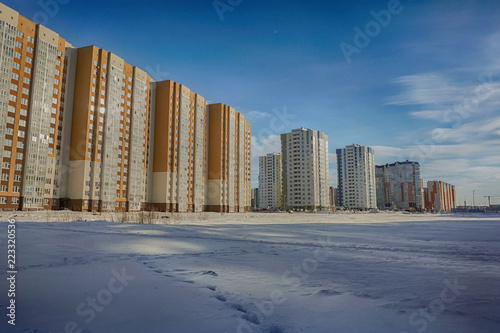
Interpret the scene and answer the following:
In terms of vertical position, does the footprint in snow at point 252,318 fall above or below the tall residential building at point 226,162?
below

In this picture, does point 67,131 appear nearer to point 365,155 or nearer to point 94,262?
point 94,262

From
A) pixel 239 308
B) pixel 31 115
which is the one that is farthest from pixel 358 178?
pixel 239 308

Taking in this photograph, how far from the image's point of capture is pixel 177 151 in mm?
84438

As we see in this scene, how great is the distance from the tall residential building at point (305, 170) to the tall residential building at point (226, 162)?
164 ft

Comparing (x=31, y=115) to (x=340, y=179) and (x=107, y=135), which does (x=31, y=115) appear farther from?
(x=340, y=179)

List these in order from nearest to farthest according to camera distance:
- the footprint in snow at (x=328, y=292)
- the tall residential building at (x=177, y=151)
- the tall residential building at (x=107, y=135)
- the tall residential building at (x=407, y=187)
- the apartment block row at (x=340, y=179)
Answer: the footprint in snow at (x=328, y=292), the tall residential building at (x=107, y=135), the tall residential building at (x=177, y=151), the apartment block row at (x=340, y=179), the tall residential building at (x=407, y=187)

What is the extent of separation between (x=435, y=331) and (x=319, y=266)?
13.9 feet

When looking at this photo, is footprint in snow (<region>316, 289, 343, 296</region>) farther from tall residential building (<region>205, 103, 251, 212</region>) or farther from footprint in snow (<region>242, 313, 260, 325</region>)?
tall residential building (<region>205, 103, 251, 212</region>)

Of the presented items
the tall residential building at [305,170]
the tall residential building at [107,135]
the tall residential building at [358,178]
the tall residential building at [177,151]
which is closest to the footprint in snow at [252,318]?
the tall residential building at [107,135]

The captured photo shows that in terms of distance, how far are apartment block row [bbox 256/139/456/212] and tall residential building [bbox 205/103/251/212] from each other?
167 ft

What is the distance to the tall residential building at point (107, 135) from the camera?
62.0 m

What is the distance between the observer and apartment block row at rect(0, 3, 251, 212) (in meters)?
52.4

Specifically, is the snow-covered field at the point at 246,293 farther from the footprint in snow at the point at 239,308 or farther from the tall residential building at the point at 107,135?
the tall residential building at the point at 107,135

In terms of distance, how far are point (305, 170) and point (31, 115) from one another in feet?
398
